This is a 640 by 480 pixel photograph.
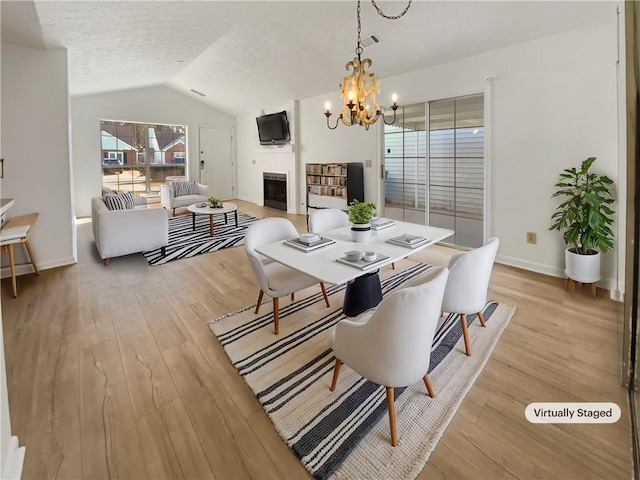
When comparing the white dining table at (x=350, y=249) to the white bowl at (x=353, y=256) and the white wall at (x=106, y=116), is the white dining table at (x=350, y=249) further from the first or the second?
the white wall at (x=106, y=116)

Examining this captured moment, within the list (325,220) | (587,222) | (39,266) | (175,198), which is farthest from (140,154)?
(587,222)

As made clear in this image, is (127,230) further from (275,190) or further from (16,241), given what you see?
(275,190)

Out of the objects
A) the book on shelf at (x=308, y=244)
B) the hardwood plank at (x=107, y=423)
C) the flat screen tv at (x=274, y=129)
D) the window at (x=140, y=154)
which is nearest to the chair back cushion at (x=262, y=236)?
the book on shelf at (x=308, y=244)

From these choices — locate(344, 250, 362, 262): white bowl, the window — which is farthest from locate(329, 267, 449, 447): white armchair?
the window

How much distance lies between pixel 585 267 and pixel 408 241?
1954mm

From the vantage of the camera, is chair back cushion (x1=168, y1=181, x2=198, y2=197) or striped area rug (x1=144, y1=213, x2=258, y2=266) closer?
striped area rug (x1=144, y1=213, x2=258, y2=266)

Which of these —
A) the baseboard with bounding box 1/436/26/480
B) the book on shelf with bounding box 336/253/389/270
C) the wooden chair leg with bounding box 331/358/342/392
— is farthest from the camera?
the book on shelf with bounding box 336/253/389/270

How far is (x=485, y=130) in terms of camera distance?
155 inches

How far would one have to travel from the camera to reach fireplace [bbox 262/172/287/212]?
773 cm

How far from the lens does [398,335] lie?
1.37m

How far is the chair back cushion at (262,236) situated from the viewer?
227 centimetres

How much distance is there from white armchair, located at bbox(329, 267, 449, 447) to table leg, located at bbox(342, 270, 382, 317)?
3.25 feet

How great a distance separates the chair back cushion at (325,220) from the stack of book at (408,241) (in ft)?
2.84

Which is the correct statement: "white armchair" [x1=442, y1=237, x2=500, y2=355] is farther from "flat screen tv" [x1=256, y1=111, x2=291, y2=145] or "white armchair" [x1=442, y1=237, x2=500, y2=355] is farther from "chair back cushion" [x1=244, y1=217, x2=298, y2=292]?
"flat screen tv" [x1=256, y1=111, x2=291, y2=145]
